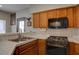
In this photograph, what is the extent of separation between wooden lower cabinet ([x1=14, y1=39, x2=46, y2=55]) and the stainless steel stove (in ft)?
0.30

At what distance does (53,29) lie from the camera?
4.32 ft

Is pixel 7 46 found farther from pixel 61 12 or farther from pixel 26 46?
pixel 61 12

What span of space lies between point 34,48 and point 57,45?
35cm

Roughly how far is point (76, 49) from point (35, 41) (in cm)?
61

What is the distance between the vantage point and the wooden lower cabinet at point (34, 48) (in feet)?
4.03

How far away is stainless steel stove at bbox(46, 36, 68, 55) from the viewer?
4.06ft

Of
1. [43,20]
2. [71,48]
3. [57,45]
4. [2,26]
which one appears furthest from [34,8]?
[71,48]

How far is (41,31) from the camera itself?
52.5 inches

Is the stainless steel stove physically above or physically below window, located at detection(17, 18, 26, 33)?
below

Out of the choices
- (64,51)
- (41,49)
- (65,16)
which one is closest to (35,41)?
(41,49)

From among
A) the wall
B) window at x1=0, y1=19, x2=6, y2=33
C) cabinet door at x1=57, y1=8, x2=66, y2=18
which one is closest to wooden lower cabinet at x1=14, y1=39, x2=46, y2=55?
the wall

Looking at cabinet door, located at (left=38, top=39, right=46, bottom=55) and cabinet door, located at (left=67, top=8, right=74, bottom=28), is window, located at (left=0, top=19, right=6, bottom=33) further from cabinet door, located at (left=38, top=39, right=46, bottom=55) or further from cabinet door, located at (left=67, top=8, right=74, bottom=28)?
cabinet door, located at (left=67, top=8, right=74, bottom=28)

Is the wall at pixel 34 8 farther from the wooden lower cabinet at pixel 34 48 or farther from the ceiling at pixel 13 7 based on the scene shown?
the wooden lower cabinet at pixel 34 48
